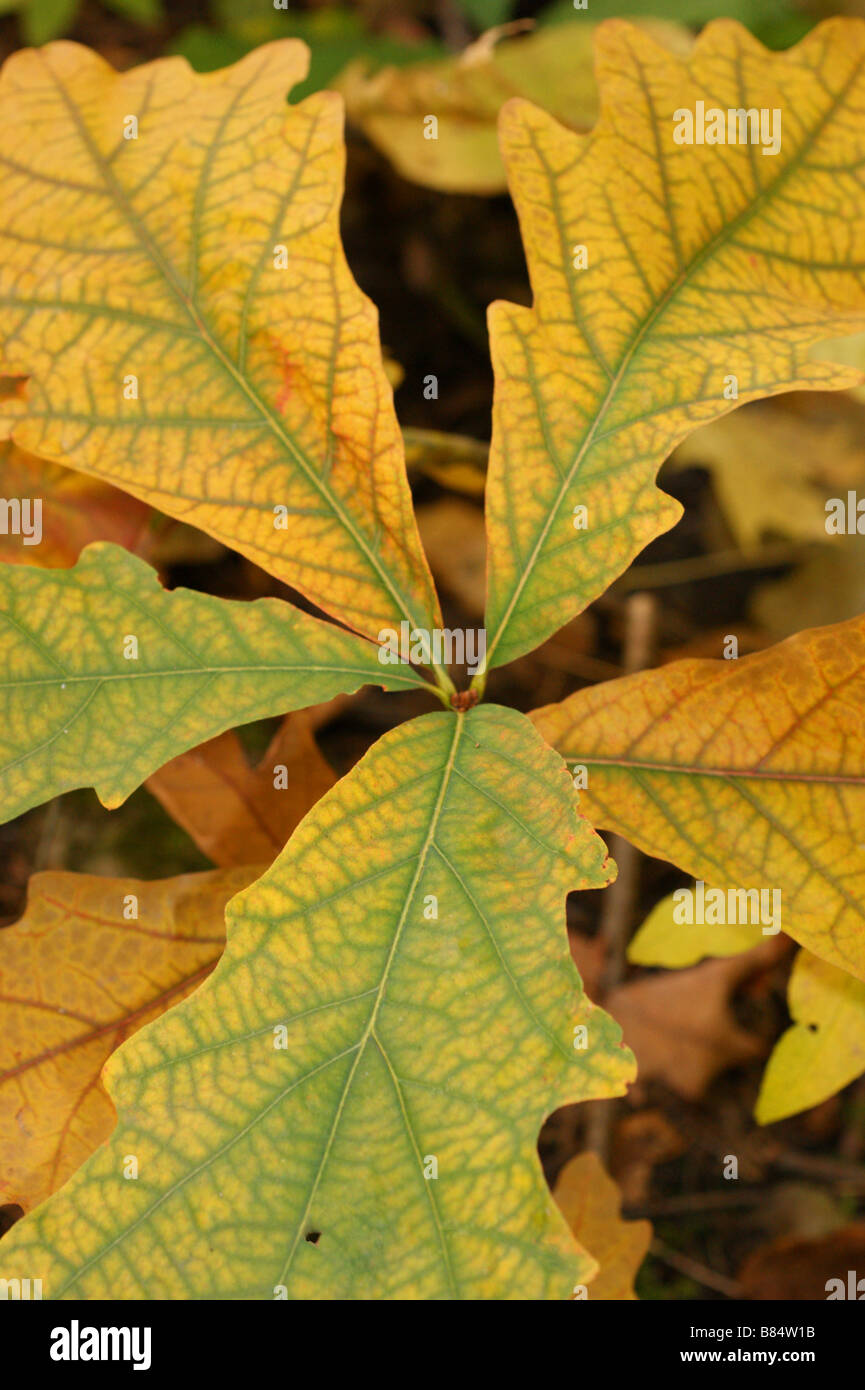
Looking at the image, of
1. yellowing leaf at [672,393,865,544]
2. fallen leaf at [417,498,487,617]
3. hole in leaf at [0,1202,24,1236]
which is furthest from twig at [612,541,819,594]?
hole in leaf at [0,1202,24,1236]

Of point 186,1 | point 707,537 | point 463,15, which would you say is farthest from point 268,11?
point 707,537

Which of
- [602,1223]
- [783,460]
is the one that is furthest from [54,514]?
[783,460]

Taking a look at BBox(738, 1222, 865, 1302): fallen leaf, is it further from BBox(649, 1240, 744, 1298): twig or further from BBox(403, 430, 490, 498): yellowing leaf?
BBox(403, 430, 490, 498): yellowing leaf

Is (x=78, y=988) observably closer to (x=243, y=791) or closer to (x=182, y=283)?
(x=243, y=791)

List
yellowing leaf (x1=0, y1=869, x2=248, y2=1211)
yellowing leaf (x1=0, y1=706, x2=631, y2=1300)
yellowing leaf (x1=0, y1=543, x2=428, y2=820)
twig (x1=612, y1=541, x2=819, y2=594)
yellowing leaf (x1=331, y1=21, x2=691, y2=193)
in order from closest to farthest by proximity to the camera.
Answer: yellowing leaf (x1=0, y1=706, x2=631, y2=1300)
yellowing leaf (x1=0, y1=543, x2=428, y2=820)
yellowing leaf (x1=0, y1=869, x2=248, y2=1211)
yellowing leaf (x1=331, y1=21, x2=691, y2=193)
twig (x1=612, y1=541, x2=819, y2=594)

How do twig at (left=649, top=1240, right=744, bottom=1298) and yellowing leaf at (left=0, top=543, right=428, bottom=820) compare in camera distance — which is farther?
twig at (left=649, top=1240, right=744, bottom=1298)

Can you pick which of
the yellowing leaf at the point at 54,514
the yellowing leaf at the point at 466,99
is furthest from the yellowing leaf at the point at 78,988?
the yellowing leaf at the point at 466,99
